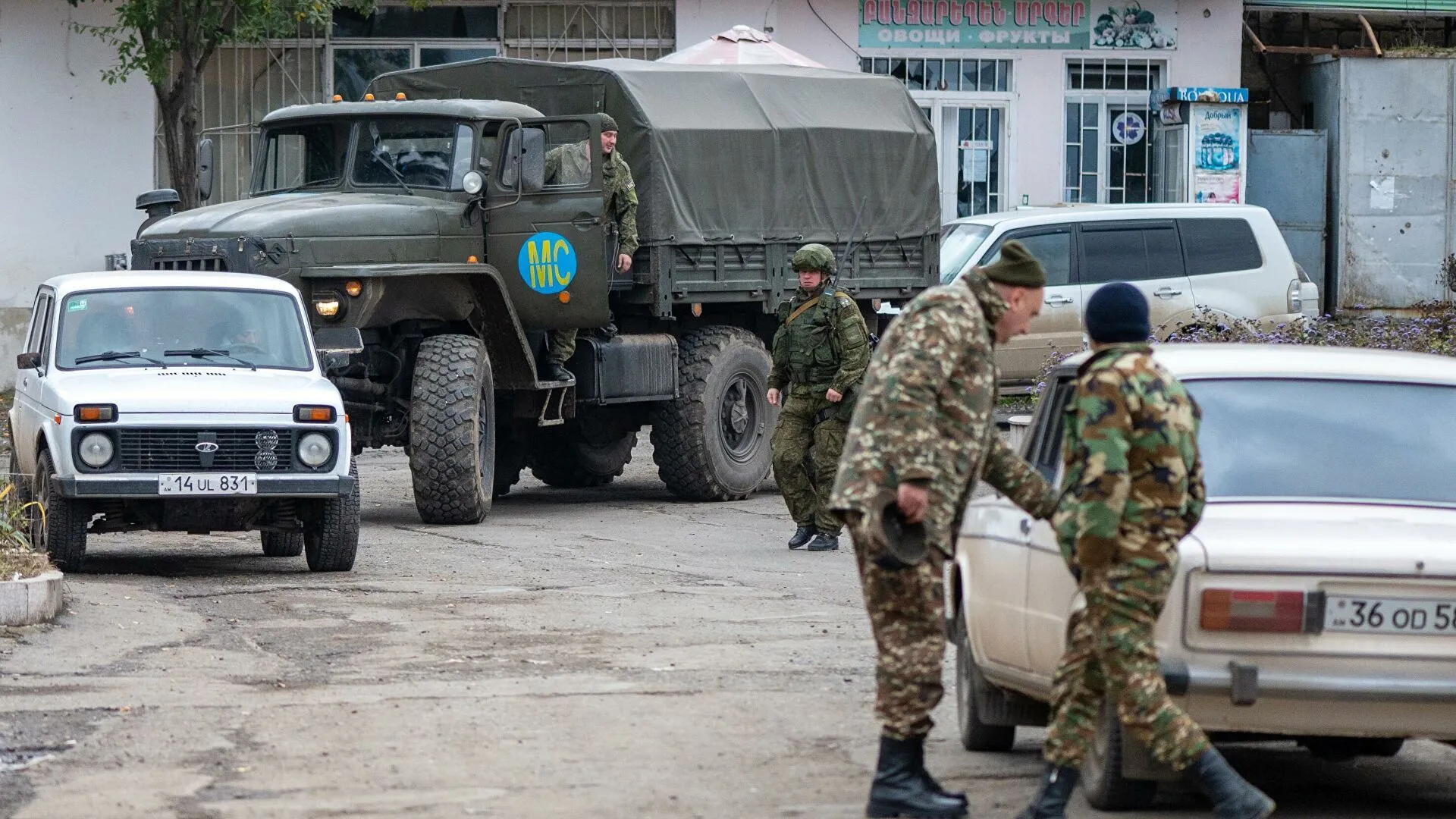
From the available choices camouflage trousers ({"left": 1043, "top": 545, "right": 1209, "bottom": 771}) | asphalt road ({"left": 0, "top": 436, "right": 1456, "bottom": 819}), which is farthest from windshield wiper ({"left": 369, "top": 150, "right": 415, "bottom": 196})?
camouflage trousers ({"left": 1043, "top": 545, "right": 1209, "bottom": 771})

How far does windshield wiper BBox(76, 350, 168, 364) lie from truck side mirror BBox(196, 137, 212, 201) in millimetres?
3585

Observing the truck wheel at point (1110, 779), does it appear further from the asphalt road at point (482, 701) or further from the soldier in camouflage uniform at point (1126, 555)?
the soldier in camouflage uniform at point (1126, 555)

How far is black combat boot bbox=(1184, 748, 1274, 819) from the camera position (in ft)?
18.5

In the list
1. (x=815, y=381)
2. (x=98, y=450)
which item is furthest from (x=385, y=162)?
(x=98, y=450)

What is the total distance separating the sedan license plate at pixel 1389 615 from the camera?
572 cm

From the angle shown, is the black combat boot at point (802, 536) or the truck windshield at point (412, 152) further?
the truck windshield at point (412, 152)

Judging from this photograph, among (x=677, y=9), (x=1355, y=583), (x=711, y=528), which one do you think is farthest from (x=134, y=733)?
(x=677, y=9)

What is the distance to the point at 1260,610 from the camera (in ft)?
18.7

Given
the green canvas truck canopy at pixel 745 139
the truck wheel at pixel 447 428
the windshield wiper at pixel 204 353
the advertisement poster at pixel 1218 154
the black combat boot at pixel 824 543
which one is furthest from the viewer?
the advertisement poster at pixel 1218 154

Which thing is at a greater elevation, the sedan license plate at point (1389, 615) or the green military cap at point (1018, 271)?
the green military cap at point (1018, 271)

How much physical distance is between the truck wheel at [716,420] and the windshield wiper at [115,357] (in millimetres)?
5119

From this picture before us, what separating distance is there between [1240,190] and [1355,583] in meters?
19.6

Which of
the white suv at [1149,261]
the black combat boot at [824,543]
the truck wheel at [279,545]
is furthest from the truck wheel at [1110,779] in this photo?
the white suv at [1149,261]

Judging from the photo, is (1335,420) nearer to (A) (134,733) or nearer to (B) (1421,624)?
(B) (1421,624)
